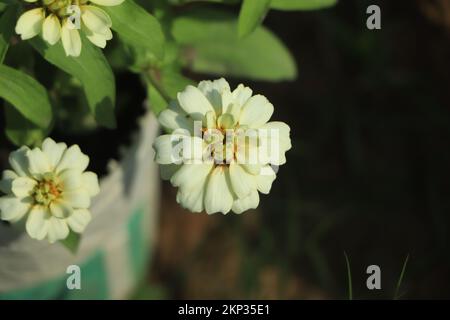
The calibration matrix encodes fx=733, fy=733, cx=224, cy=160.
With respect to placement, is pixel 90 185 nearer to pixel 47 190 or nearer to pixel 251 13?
pixel 47 190

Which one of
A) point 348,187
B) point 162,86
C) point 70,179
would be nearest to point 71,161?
point 70,179

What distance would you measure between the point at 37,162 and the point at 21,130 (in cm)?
22

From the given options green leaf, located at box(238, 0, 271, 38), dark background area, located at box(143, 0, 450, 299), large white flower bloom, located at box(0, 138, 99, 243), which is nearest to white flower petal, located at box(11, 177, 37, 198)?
large white flower bloom, located at box(0, 138, 99, 243)

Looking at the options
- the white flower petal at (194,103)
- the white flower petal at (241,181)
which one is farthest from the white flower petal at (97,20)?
the white flower petal at (241,181)

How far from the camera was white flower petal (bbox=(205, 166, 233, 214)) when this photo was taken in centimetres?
85

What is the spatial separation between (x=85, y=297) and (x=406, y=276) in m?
0.79

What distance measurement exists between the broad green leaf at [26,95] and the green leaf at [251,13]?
292 mm

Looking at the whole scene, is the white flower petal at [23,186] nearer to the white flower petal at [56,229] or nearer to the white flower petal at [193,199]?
the white flower petal at [56,229]

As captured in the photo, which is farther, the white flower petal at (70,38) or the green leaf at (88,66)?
the green leaf at (88,66)

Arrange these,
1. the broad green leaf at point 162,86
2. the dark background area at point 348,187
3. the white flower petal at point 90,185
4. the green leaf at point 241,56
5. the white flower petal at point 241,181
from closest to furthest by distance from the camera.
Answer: the white flower petal at point 241,181 < the white flower petal at point 90,185 < the broad green leaf at point 162,86 < the green leaf at point 241,56 < the dark background area at point 348,187

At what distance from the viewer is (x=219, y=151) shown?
86 centimetres

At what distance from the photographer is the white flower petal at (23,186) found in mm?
913

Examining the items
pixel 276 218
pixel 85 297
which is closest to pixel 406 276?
pixel 276 218
